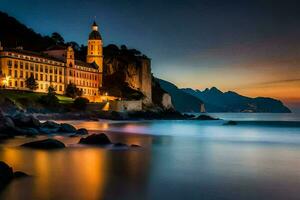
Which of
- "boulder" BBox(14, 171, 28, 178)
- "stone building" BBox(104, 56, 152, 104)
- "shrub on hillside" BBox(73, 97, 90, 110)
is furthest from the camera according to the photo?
"stone building" BBox(104, 56, 152, 104)

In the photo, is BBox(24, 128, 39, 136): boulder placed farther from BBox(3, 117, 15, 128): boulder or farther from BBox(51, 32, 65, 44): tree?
BBox(51, 32, 65, 44): tree

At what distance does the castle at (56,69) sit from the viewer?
2980 inches

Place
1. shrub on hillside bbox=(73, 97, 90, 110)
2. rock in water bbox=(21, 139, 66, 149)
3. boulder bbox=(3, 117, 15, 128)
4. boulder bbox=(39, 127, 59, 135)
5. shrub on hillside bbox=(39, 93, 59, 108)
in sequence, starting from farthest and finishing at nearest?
shrub on hillside bbox=(73, 97, 90, 110)
shrub on hillside bbox=(39, 93, 59, 108)
boulder bbox=(39, 127, 59, 135)
boulder bbox=(3, 117, 15, 128)
rock in water bbox=(21, 139, 66, 149)

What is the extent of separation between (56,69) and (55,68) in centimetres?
39

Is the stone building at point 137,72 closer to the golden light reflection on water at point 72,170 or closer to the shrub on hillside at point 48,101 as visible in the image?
the shrub on hillside at point 48,101

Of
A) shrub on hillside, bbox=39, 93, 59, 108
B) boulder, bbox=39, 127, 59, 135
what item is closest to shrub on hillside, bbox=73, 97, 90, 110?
shrub on hillside, bbox=39, 93, 59, 108

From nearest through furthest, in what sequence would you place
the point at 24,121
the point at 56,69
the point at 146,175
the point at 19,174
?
the point at 19,174
the point at 146,175
the point at 24,121
the point at 56,69

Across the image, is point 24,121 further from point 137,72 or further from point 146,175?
point 137,72

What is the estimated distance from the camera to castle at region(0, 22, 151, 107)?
75688 mm

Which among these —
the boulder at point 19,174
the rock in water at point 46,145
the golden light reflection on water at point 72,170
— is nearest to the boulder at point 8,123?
the golden light reflection on water at point 72,170

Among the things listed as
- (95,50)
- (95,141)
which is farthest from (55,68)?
(95,141)

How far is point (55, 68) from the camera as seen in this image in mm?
87812

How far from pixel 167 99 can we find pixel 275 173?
10773 cm

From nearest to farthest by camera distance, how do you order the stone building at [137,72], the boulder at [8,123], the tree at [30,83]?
the boulder at [8,123], the tree at [30,83], the stone building at [137,72]
